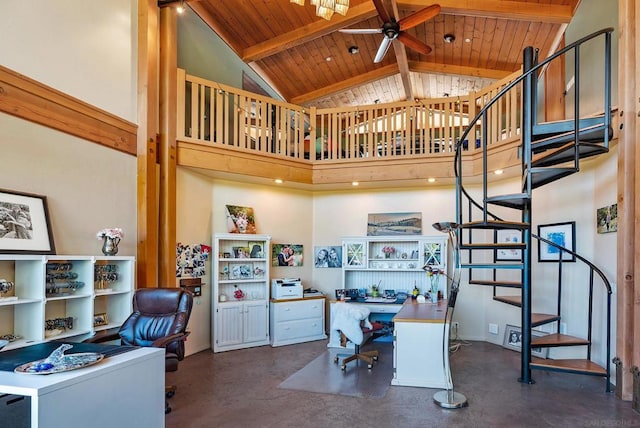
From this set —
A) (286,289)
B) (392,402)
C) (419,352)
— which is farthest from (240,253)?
(392,402)

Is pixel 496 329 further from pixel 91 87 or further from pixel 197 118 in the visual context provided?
pixel 91 87

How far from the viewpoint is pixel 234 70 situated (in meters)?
7.41

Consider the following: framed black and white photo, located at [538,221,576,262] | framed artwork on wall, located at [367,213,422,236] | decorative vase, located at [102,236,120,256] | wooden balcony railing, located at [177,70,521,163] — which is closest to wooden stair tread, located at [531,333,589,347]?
framed black and white photo, located at [538,221,576,262]

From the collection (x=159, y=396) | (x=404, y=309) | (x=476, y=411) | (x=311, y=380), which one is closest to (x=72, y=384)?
(x=159, y=396)

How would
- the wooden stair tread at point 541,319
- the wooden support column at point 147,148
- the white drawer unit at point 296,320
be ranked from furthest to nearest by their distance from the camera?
1. the white drawer unit at point 296,320
2. the wooden support column at point 147,148
3. the wooden stair tread at point 541,319

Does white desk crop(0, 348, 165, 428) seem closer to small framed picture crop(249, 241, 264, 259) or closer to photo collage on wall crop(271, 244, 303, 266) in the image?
small framed picture crop(249, 241, 264, 259)

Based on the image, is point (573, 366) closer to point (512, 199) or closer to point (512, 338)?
point (512, 338)

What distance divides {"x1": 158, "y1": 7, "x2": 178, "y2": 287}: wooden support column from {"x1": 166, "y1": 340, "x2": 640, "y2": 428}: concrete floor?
1304 mm

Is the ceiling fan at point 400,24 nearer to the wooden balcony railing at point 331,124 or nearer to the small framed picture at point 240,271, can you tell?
the wooden balcony railing at point 331,124

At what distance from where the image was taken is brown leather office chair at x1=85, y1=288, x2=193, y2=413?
3.85 m

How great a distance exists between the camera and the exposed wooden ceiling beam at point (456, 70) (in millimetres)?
8023

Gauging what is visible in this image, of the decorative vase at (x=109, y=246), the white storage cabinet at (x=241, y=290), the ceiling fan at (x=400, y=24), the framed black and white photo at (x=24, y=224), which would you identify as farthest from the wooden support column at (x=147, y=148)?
the ceiling fan at (x=400, y=24)

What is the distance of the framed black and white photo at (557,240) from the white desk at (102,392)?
4529mm

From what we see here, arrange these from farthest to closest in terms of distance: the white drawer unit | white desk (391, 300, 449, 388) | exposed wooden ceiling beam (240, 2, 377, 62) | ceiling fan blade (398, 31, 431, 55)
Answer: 1. exposed wooden ceiling beam (240, 2, 377, 62)
2. the white drawer unit
3. ceiling fan blade (398, 31, 431, 55)
4. white desk (391, 300, 449, 388)
